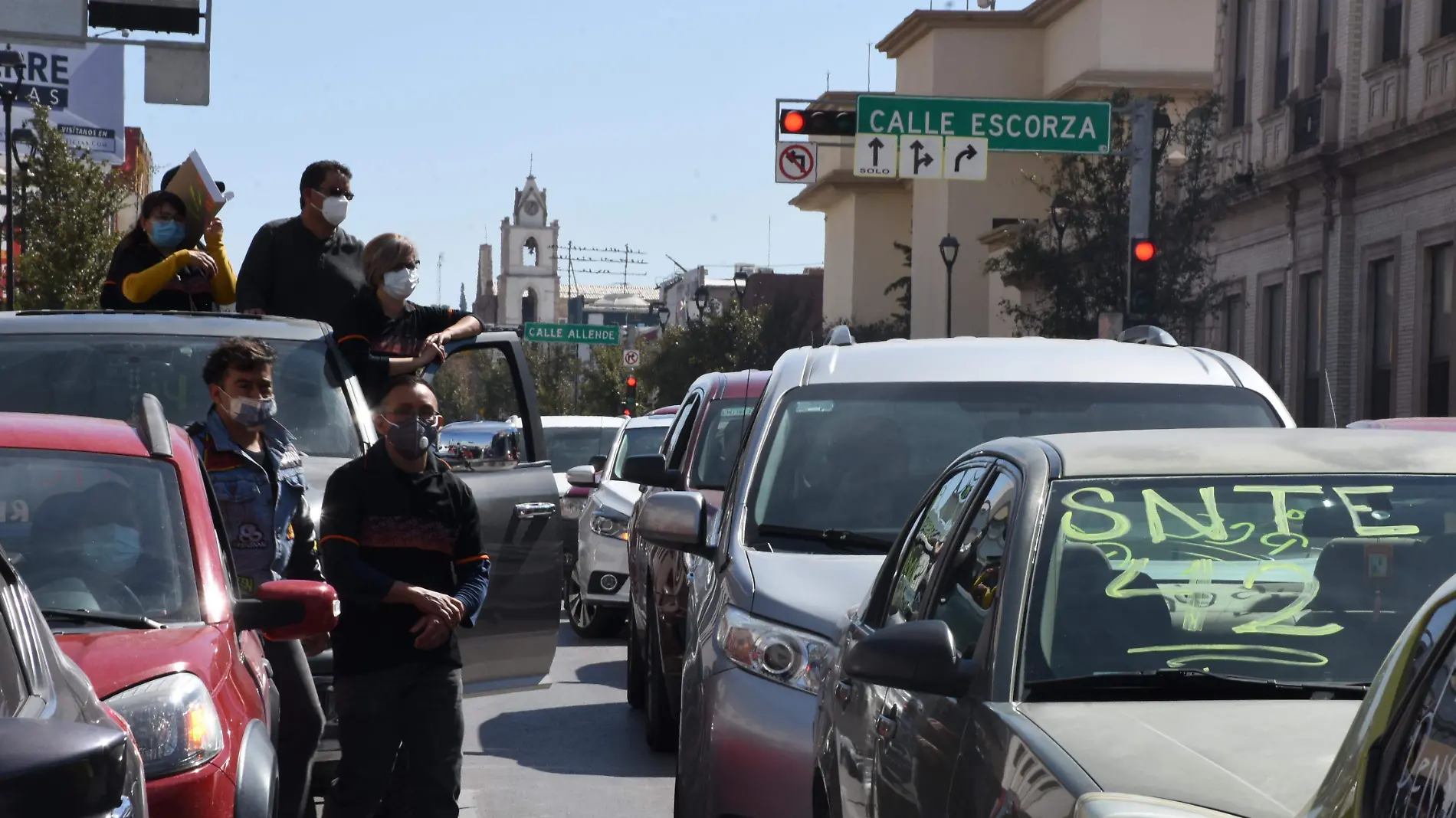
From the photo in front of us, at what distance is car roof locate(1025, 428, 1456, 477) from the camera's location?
4.56 meters

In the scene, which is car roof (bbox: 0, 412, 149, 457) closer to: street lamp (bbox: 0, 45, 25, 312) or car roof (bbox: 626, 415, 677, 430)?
car roof (bbox: 626, 415, 677, 430)

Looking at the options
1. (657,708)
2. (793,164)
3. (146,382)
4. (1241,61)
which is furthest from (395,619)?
(1241,61)

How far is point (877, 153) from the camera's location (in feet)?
97.4

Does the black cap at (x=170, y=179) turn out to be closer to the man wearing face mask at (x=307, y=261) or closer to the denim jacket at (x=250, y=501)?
the man wearing face mask at (x=307, y=261)

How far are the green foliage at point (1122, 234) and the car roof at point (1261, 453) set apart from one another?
3346cm

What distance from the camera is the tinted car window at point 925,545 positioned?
521 centimetres

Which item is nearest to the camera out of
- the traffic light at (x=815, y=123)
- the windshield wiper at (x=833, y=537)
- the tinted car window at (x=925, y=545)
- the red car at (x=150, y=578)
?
the red car at (x=150, y=578)

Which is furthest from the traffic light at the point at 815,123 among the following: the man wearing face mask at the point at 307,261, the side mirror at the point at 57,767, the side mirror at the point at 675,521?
the side mirror at the point at 57,767

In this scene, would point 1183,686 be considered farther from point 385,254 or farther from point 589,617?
point 589,617

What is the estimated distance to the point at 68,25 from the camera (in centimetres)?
2422

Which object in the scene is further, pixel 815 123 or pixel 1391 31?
pixel 1391 31

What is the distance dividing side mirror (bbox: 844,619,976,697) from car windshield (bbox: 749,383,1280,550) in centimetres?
301

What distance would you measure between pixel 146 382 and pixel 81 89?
5029cm

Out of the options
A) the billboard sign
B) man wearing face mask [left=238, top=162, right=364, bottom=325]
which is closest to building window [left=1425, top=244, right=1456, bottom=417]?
man wearing face mask [left=238, top=162, right=364, bottom=325]
